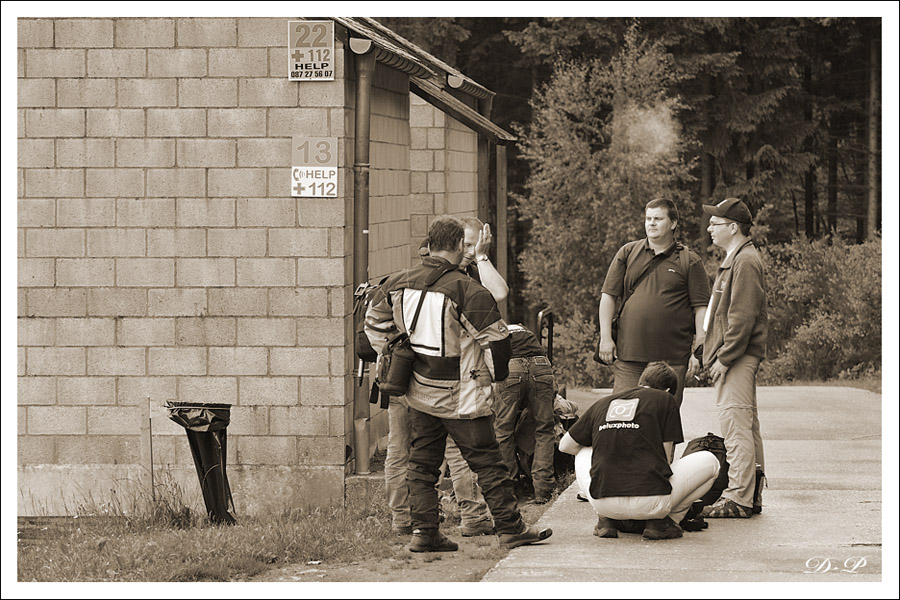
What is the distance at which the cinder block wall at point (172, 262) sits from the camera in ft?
29.9

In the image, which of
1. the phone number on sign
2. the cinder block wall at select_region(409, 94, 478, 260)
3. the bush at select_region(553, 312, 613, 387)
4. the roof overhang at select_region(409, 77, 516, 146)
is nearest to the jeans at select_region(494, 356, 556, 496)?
the phone number on sign

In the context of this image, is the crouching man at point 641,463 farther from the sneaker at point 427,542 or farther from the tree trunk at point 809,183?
the tree trunk at point 809,183

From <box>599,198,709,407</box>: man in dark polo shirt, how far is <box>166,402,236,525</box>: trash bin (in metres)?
2.71

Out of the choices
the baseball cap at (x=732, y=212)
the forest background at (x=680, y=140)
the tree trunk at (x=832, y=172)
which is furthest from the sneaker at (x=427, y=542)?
the tree trunk at (x=832, y=172)

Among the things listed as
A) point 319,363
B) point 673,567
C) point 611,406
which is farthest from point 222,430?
point 673,567

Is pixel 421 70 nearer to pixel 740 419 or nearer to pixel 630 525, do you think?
pixel 740 419

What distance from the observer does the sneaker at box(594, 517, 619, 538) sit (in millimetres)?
7051

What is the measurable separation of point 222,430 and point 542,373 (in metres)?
2.28

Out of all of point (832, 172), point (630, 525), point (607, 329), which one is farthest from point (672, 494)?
point (832, 172)

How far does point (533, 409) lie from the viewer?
857 centimetres

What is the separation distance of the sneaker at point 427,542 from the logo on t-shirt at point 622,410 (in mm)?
1166

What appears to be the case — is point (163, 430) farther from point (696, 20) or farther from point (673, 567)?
point (696, 20)

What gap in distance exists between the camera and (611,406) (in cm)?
700

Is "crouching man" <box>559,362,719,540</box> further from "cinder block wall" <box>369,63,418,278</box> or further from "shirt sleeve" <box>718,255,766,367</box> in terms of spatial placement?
"cinder block wall" <box>369,63,418,278</box>
